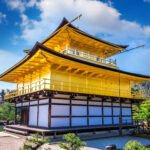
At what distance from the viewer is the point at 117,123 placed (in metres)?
22.5

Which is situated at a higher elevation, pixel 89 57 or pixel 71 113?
pixel 89 57

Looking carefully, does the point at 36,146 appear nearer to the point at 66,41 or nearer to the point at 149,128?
the point at 66,41

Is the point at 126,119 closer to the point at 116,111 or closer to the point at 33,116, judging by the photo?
the point at 116,111

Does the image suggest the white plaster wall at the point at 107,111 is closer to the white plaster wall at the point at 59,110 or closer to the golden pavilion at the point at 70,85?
the golden pavilion at the point at 70,85

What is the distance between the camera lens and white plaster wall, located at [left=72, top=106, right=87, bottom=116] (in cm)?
1809

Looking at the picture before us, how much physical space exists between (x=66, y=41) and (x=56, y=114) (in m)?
10.1

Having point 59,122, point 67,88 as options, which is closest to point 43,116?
point 59,122

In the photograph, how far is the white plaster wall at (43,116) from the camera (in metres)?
17.0

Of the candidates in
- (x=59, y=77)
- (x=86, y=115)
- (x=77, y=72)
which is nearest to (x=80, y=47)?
(x=77, y=72)

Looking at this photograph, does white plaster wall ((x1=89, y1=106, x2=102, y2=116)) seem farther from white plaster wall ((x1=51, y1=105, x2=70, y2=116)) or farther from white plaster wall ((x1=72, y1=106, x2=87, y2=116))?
white plaster wall ((x1=51, y1=105, x2=70, y2=116))

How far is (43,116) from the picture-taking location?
17.4 meters

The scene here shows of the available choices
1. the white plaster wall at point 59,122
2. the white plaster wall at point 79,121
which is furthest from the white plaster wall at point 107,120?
the white plaster wall at point 59,122

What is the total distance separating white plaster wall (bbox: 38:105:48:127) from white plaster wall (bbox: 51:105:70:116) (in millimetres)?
939

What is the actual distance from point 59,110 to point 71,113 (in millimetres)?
1522
